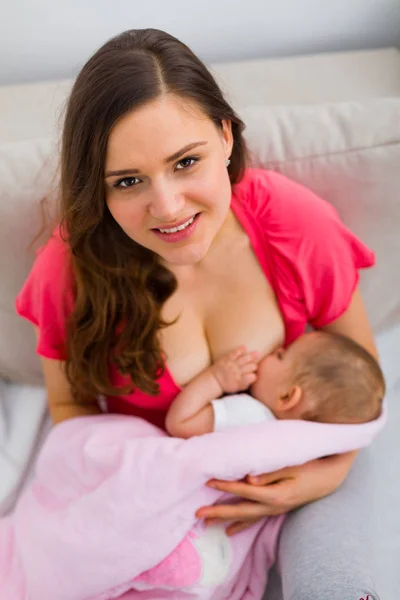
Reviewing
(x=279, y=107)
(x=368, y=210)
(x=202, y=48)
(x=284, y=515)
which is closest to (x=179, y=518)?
(x=284, y=515)

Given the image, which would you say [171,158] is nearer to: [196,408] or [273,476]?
[196,408]

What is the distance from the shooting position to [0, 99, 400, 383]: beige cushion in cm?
121

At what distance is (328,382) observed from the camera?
1.07 m

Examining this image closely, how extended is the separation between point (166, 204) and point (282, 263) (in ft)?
1.14

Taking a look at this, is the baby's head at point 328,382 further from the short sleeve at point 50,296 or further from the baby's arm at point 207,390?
the short sleeve at point 50,296

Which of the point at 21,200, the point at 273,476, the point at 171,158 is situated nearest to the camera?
the point at 171,158

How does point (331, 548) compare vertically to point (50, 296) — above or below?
below

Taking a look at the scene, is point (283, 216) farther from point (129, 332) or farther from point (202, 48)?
point (202, 48)

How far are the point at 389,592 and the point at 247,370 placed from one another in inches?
19.8

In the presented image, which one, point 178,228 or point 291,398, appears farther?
point 291,398

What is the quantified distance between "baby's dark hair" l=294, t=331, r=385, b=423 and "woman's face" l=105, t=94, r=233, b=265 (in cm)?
30

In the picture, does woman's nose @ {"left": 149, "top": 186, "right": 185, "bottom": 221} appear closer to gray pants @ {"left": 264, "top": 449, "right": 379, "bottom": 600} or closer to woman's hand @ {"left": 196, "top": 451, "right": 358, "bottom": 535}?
woman's hand @ {"left": 196, "top": 451, "right": 358, "bottom": 535}

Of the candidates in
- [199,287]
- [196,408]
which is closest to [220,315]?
[199,287]

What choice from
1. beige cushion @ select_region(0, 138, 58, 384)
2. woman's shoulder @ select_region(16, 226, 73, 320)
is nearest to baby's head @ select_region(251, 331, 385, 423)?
woman's shoulder @ select_region(16, 226, 73, 320)
